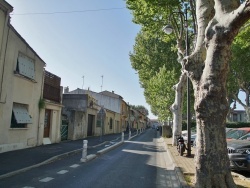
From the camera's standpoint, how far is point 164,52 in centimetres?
3788

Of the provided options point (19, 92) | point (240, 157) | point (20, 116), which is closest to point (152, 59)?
point (19, 92)

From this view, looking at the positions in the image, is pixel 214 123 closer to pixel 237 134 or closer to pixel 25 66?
pixel 237 134

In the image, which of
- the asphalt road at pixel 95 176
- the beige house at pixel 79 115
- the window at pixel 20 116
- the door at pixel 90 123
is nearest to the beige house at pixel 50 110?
the window at pixel 20 116

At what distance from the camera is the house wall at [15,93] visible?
13766mm

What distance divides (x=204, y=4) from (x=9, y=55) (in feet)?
32.9

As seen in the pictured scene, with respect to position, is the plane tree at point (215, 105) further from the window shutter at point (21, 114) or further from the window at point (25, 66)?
the window at point (25, 66)

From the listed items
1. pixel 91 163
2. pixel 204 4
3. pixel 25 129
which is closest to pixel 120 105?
pixel 25 129

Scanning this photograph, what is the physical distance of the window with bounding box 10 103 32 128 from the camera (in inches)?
587

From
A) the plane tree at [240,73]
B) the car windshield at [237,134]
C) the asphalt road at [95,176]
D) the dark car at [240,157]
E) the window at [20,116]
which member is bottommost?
the asphalt road at [95,176]

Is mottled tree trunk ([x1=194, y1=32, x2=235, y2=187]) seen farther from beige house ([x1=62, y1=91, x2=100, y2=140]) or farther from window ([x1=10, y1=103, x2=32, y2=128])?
beige house ([x1=62, y1=91, x2=100, y2=140])

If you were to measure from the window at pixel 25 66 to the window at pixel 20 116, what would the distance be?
170 centimetres

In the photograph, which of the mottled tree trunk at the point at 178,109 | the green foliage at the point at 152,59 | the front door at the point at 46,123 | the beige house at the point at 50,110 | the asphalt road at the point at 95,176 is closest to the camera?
the asphalt road at the point at 95,176

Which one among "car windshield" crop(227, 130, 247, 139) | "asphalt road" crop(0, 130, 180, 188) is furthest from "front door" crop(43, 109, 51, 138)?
"car windshield" crop(227, 130, 247, 139)

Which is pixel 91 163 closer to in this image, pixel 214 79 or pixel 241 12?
pixel 214 79
